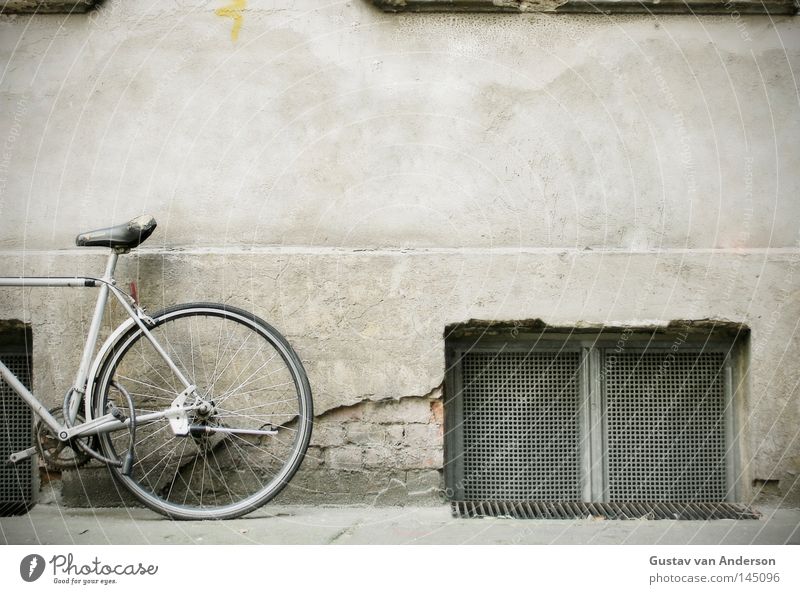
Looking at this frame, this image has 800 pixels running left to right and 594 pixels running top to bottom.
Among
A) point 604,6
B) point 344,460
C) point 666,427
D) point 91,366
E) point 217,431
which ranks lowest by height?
point 344,460

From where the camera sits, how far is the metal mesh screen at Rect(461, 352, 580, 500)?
165 inches

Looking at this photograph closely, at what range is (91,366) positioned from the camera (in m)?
3.68

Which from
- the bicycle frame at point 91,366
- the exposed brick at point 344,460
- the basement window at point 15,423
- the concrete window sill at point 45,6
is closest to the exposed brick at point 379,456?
the exposed brick at point 344,460

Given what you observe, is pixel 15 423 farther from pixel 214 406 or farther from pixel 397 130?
pixel 397 130

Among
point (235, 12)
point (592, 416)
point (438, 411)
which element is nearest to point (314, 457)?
point (438, 411)

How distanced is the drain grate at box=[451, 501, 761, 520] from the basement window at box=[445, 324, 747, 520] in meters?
0.08

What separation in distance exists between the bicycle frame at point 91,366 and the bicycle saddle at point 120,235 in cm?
7

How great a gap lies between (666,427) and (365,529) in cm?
168

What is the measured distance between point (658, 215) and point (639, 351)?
70 centimetres

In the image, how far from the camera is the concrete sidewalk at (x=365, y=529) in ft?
11.4

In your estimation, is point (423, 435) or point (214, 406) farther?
point (423, 435)

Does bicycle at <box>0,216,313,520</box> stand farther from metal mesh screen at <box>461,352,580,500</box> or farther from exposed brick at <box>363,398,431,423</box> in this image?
metal mesh screen at <box>461,352,580,500</box>
